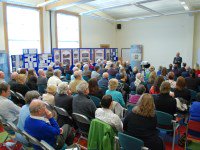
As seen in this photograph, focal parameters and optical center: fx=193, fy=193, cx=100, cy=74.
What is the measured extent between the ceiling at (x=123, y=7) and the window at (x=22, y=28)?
513 mm

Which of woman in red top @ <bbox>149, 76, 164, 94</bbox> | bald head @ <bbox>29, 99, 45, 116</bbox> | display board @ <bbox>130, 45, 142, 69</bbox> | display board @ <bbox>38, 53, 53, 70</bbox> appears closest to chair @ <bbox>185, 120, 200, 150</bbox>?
woman in red top @ <bbox>149, 76, 164, 94</bbox>

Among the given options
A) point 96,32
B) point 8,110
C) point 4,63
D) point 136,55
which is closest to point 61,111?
point 8,110

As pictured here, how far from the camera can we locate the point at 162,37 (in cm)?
1254

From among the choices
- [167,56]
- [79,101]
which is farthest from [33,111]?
[167,56]

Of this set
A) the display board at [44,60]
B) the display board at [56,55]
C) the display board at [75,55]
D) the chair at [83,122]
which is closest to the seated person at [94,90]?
the chair at [83,122]

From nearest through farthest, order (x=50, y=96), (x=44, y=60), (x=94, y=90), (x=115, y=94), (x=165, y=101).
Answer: (x=165, y=101) < (x=50, y=96) < (x=115, y=94) < (x=94, y=90) < (x=44, y=60)

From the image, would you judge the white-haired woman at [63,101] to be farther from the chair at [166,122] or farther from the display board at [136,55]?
the display board at [136,55]

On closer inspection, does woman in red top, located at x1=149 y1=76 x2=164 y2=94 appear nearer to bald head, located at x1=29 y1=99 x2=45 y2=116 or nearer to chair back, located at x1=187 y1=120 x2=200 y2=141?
chair back, located at x1=187 y1=120 x2=200 y2=141

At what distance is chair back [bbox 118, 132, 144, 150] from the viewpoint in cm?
213

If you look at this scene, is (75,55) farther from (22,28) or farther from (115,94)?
(115,94)

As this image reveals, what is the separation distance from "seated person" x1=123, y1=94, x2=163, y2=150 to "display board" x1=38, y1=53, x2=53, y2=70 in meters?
7.55

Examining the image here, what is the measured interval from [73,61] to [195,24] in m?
7.46

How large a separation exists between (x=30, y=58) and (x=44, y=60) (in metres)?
0.76

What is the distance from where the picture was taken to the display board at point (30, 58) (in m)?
8.61
